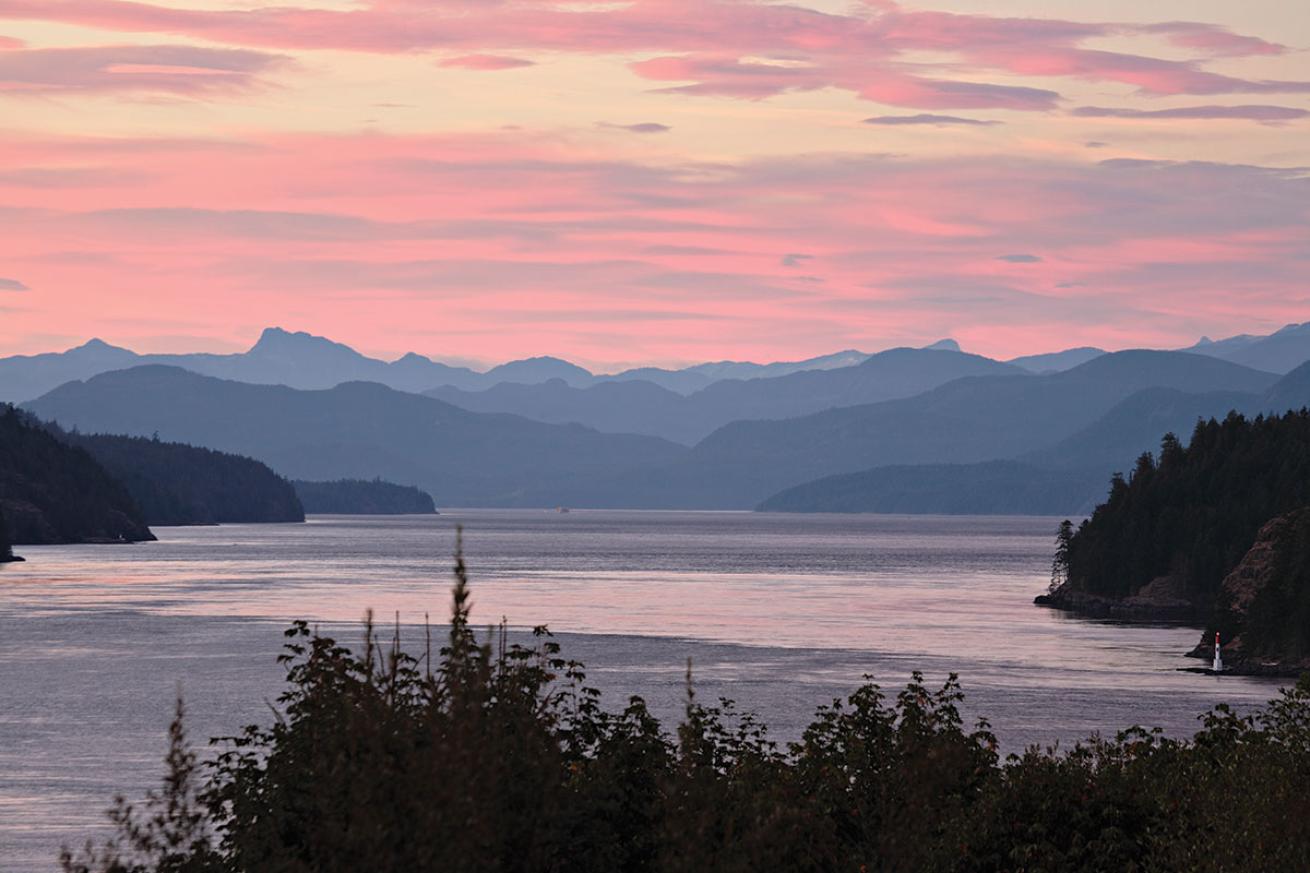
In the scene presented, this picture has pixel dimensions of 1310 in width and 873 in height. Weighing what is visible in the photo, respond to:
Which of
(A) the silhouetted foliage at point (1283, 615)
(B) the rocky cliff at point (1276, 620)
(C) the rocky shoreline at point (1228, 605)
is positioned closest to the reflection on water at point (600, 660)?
(C) the rocky shoreline at point (1228, 605)

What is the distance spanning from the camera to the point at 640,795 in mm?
37281

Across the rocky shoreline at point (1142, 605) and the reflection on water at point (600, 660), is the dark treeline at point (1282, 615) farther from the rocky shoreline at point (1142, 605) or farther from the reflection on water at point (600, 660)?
the rocky shoreline at point (1142, 605)

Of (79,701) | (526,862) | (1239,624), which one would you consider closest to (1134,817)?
(526,862)

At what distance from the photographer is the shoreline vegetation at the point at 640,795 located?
754 inches

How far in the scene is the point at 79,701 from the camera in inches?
3797

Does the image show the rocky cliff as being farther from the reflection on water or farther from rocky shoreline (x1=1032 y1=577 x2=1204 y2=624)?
rocky shoreline (x1=1032 y1=577 x2=1204 y2=624)

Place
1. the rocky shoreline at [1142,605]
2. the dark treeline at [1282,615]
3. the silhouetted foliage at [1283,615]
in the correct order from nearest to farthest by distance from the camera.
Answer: the silhouetted foliage at [1283,615], the dark treeline at [1282,615], the rocky shoreline at [1142,605]

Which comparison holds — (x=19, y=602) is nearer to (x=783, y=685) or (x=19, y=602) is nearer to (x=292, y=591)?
(x=292, y=591)

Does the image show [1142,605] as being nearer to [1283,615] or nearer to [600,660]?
[1283,615]

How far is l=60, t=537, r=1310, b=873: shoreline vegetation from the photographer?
62.8 feet

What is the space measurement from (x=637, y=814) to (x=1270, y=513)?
16306 cm

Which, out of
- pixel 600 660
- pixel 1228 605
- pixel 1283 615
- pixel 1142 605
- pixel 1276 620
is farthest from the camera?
pixel 1142 605

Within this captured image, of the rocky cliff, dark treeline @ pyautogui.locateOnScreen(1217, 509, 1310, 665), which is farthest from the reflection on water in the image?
dark treeline @ pyautogui.locateOnScreen(1217, 509, 1310, 665)

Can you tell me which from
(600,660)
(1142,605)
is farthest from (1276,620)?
(1142,605)
